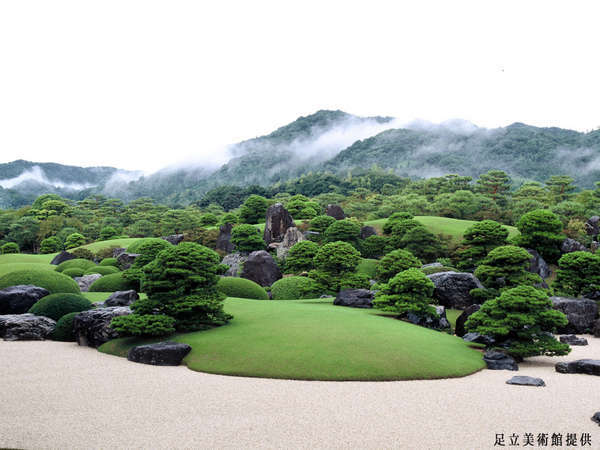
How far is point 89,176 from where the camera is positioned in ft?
629

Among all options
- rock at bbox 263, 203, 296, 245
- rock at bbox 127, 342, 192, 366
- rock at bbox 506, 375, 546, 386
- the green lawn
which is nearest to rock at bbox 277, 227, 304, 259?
rock at bbox 263, 203, 296, 245

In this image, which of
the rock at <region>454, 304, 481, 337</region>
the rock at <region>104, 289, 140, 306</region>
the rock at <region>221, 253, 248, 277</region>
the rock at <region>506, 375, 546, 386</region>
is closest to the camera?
the rock at <region>506, 375, 546, 386</region>

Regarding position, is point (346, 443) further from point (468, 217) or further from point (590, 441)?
point (468, 217)

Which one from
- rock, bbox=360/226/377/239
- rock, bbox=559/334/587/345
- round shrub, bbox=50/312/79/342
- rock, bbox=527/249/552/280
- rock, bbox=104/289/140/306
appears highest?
rock, bbox=360/226/377/239

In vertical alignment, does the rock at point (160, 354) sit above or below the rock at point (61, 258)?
above

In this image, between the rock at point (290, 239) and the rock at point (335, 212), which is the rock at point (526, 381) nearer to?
the rock at point (290, 239)

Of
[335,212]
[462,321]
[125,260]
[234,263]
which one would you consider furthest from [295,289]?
[335,212]

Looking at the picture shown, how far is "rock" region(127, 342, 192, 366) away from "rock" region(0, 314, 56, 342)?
5026 millimetres

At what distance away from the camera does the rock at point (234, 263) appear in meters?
30.3

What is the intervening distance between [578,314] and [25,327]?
68.8 ft

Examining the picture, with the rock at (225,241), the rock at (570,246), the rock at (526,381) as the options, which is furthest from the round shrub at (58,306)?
the rock at (570,246)

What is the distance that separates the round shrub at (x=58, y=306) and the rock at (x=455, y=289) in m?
14.9

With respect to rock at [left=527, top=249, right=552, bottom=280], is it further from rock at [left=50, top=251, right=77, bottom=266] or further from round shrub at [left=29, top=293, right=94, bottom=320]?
rock at [left=50, top=251, right=77, bottom=266]

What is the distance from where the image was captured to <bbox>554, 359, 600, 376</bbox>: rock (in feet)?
33.0
